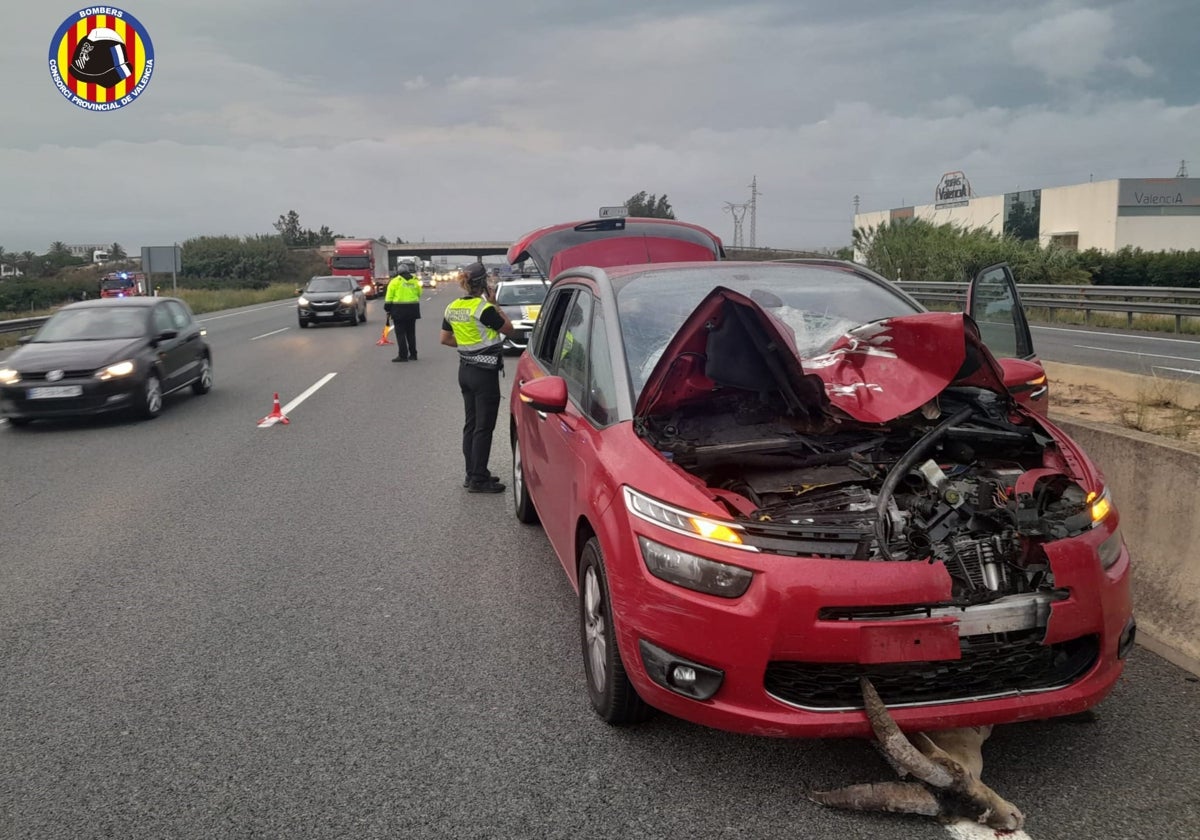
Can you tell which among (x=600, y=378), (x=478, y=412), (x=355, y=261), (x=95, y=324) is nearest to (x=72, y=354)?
(x=95, y=324)

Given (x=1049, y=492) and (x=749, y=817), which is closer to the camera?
(x=749, y=817)

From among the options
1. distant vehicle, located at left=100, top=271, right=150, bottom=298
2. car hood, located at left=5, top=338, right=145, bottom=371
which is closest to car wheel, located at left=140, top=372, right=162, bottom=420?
car hood, located at left=5, top=338, right=145, bottom=371

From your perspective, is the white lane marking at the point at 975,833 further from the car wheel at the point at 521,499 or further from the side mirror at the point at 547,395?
the car wheel at the point at 521,499

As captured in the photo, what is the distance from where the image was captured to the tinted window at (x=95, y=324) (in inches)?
Result: 467

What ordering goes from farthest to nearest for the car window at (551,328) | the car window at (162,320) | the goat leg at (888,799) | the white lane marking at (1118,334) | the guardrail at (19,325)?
the guardrail at (19,325) → the white lane marking at (1118,334) → the car window at (162,320) → the car window at (551,328) → the goat leg at (888,799)

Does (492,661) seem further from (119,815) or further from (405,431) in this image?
(405,431)

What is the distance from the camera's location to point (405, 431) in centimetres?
1046


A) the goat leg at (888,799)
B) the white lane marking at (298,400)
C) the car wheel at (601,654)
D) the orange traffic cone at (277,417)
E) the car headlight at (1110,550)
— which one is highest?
the car headlight at (1110,550)

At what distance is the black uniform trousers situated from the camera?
743cm

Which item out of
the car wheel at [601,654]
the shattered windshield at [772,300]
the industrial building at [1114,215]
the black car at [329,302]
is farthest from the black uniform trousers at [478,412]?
the industrial building at [1114,215]

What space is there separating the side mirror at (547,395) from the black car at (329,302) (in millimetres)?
25917

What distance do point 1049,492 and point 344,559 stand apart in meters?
4.01

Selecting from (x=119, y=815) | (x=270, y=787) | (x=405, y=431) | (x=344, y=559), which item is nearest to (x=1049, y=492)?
(x=270, y=787)

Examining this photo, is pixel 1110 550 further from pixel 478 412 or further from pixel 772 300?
pixel 478 412
